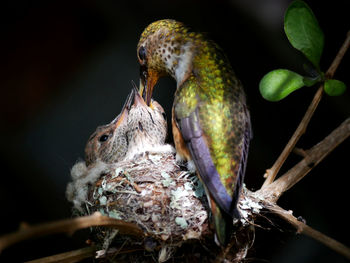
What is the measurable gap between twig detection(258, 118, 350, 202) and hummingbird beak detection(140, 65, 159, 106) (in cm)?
98

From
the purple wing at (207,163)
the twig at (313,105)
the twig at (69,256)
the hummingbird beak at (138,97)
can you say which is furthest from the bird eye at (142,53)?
the twig at (69,256)

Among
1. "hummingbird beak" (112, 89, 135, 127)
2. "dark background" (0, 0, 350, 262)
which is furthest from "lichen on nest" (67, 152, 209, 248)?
"dark background" (0, 0, 350, 262)

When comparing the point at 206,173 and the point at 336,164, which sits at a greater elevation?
the point at 206,173

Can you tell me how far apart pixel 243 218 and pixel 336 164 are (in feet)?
3.34

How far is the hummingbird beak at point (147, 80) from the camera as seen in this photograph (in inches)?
89.4

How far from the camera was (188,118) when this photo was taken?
178cm

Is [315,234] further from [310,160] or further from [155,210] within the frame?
[155,210]

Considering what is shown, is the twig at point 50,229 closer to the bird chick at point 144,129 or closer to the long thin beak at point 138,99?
the bird chick at point 144,129

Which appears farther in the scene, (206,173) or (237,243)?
(237,243)

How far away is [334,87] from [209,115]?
1.90 feet

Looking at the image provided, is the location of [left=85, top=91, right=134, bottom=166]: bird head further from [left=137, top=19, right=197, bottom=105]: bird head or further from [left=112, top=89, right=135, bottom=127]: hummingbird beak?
[left=137, top=19, right=197, bottom=105]: bird head

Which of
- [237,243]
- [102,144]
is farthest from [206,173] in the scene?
[102,144]

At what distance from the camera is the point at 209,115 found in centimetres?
175

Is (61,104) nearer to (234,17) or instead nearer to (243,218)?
(234,17)
